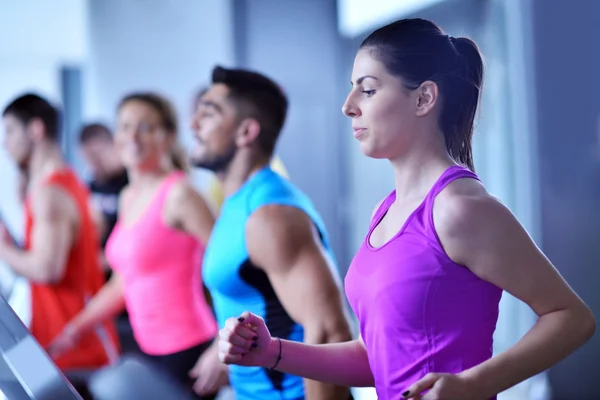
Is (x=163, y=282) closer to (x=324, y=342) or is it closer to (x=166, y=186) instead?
(x=166, y=186)

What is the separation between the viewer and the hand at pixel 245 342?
100cm

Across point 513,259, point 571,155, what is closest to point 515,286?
point 513,259

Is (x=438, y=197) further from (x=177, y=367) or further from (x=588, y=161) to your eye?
(x=588, y=161)

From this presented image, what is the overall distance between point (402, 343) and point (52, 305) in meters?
1.79

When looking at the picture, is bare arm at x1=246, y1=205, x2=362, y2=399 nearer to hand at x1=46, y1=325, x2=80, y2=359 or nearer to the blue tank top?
the blue tank top

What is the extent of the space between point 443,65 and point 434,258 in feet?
0.78

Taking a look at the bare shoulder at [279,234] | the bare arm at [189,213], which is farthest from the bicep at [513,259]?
the bare arm at [189,213]

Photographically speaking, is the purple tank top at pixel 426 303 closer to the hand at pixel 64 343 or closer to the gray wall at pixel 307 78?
the hand at pixel 64 343

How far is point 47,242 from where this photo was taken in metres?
2.46

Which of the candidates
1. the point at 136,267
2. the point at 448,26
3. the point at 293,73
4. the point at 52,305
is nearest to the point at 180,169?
the point at 136,267

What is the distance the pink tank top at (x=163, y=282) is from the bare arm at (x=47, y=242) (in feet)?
1.17

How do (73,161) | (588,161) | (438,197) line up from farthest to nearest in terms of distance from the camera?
(73,161) < (588,161) < (438,197)

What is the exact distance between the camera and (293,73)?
15.0 feet

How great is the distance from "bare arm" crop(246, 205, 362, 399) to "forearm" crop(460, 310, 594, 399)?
522 mm
